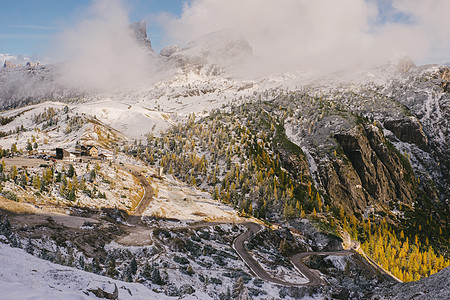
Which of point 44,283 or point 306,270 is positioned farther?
point 306,270

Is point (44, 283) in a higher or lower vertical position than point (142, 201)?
higher

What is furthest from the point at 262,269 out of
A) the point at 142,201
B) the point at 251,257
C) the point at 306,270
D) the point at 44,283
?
the point at 142,201

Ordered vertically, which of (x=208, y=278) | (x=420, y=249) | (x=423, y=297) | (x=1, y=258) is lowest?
(x=420, y=249)

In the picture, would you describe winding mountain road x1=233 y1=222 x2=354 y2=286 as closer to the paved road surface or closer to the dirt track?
the paved road surface

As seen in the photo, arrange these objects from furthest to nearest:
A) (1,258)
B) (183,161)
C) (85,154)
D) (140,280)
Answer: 1. (183,161)
2. (85,154)
3. (140,280)
4. (1,258)

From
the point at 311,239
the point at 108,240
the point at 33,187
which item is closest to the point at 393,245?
the point at 311,239

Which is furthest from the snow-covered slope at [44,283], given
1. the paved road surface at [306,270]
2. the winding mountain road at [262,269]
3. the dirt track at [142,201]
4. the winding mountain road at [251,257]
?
the paved road surface at [306,270]

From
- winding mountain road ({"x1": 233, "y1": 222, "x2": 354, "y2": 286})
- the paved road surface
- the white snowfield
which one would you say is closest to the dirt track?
winding mountain road ({"x1": 233, "y1": 222, "x2": 354, "y2": 286})

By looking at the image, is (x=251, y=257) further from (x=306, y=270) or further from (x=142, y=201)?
(x=142, y=201)

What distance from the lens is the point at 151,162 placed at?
19175cm

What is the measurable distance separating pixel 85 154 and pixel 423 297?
156 meters

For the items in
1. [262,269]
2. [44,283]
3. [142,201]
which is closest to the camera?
[44,283]

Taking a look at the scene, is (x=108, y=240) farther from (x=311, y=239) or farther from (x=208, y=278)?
(x=311, y=239)

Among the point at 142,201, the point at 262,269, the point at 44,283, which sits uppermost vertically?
the point at 44,283
